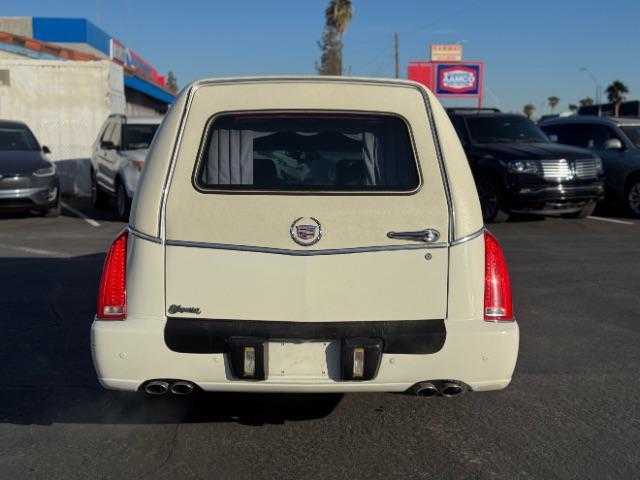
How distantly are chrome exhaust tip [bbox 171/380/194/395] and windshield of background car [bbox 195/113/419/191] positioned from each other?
0.92 m

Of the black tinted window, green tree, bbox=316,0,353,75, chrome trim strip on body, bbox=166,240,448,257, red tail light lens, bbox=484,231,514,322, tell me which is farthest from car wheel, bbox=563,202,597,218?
A: green tree, bbox=316,0,353,75

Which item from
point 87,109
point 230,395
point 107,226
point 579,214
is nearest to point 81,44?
point 87,109

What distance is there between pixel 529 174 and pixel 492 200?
0.84m

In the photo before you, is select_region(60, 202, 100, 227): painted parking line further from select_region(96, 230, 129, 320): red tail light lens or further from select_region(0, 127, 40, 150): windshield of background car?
select_region(96, 230, 129, 320): red tail light lens

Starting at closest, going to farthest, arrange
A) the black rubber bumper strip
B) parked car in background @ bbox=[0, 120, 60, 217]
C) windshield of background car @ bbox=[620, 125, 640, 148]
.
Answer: the black rubber bumper strip, parked car in background @ bbox=[0, 120, 60, 217], windshield of background car @ bbox=[620, 125, 640, 148]

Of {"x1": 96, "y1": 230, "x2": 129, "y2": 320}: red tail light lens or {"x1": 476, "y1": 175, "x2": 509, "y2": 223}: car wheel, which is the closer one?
{"x1": 96, "y1": 230, "x2": 129, "y2": 320}: red tail light lens

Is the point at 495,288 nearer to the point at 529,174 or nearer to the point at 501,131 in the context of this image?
the point at 529,174

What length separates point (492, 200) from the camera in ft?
41.5

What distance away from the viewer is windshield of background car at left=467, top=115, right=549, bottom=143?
1322cm

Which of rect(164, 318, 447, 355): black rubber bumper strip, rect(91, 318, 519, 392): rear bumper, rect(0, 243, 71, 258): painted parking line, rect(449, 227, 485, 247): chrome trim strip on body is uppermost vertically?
rect(449, 227, 485, 247): chrome trim strip on body

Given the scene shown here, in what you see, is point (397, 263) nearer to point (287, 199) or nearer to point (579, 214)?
point (287, 199)

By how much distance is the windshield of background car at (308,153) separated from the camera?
3.69 m

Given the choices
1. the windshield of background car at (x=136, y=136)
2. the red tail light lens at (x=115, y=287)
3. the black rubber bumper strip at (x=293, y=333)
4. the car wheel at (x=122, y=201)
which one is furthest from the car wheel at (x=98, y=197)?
the black rubber bumper strip at (x=293, y=333)

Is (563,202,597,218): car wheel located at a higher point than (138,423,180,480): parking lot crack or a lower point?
higher
